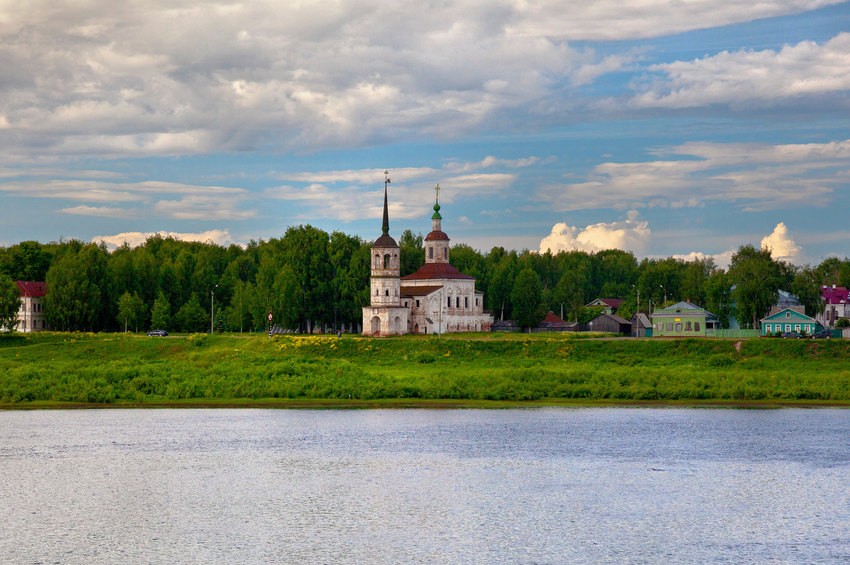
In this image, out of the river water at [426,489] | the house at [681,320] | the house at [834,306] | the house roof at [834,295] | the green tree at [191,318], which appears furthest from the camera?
the house roof at [834,295]

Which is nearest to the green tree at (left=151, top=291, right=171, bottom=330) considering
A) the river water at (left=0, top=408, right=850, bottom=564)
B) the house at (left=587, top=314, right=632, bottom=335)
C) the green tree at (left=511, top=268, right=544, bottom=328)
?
the green tree at (left=511, top=268, right=544, bottom=328)

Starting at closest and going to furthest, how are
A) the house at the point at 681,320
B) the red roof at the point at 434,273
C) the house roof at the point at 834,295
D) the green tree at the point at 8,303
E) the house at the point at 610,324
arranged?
the green tree at the point at 8,303, the house at the point at 681,320, the red roof at the point at 434,273, the house at the point at 610,324, the house roof at the point at 834,295

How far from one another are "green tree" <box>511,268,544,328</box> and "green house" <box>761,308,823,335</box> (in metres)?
38.0

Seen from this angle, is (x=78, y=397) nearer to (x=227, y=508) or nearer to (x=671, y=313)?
(x=227, y=508)

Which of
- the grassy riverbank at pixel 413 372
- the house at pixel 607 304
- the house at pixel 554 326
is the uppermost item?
the house at pixel 607 304

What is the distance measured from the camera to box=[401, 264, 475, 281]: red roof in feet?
452

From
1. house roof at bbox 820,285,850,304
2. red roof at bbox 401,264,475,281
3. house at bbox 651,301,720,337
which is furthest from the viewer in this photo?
house roof at bbox 820,285,850,304

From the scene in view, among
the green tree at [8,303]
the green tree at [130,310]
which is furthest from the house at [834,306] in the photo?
the green tree at [8,303]

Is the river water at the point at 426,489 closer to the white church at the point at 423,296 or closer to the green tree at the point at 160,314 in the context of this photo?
the white church at the point at 423,296

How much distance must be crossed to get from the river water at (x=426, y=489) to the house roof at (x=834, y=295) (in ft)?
343

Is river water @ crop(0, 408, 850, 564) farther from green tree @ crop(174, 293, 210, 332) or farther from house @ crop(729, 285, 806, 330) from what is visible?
green tree @ crop(174, 293, 210, 332)

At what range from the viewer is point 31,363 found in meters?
85.8

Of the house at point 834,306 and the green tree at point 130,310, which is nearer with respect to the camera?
the green tree at point 130,310

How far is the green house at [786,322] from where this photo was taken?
115562 millimetres
